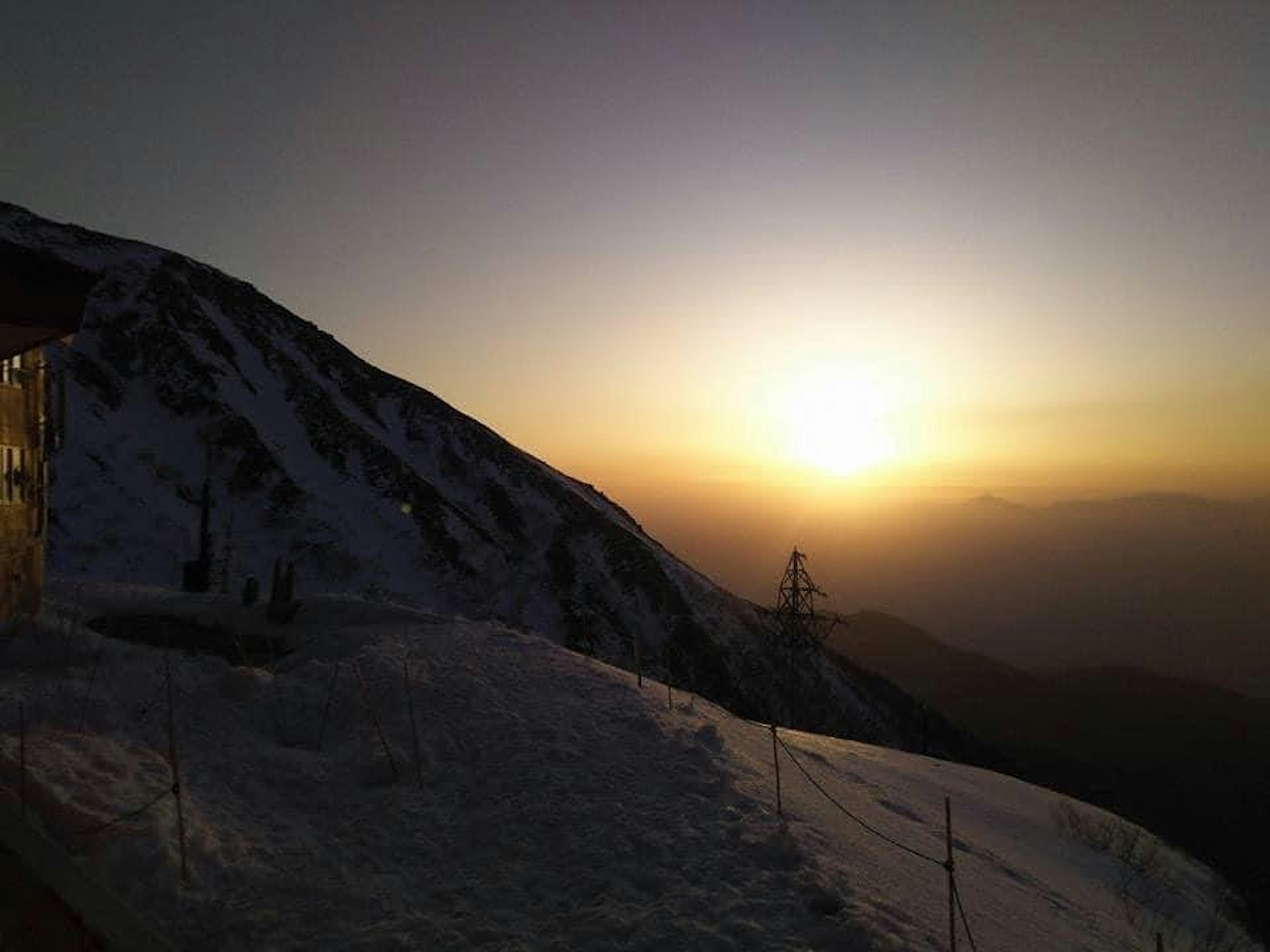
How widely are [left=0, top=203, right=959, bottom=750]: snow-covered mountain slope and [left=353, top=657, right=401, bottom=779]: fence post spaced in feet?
95.9

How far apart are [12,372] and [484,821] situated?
14.7 metres

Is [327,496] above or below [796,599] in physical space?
above

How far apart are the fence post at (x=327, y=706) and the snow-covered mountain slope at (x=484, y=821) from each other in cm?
8

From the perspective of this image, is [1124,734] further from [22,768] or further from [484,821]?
[22,768]

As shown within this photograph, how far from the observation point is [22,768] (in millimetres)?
7500

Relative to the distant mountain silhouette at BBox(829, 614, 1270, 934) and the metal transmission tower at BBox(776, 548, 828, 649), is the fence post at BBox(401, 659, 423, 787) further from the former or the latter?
the distant mountain silhouette at BBox(829, 614, 1270, 934)

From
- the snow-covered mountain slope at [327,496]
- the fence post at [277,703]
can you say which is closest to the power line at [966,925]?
the fence post at [277,703]

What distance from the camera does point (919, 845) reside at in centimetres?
1160

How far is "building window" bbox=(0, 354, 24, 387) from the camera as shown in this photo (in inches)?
588

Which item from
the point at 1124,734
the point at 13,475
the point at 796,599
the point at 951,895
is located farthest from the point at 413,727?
the point at 1124,734

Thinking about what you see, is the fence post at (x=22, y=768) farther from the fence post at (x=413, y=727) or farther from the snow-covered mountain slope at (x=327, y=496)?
the snow-covered mountain slope at (x=327, y=496)

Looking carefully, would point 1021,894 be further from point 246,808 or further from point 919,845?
point 246,808

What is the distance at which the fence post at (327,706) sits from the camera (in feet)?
37.6

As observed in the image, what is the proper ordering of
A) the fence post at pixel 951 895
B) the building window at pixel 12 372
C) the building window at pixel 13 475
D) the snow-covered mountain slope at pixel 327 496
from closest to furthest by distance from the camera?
the fence post at pixel 951 895 → the building window at pixel 13 475 → the building window at pixel 12 372 → the snow-covered mountain slope at pixel 327 496
